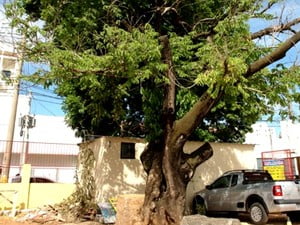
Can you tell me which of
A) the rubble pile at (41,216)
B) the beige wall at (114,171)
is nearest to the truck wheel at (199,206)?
the beige wall at (114,171)

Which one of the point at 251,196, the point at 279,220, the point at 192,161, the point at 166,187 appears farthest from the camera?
the point at 279,220

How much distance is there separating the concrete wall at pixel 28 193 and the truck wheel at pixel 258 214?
736 cm

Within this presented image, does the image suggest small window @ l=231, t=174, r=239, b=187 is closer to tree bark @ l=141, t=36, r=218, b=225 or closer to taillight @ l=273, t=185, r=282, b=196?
taillight @ l=273, t=185, r=282, b=196

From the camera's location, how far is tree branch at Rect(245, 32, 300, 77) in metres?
8.21

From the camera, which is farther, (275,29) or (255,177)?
(255,177)

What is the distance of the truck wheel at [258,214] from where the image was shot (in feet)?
36.1

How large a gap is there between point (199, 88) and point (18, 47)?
21.6 ft

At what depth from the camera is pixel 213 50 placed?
7996 millimetres

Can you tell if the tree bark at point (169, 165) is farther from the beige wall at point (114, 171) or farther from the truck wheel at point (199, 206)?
the truck wheel at point (199, 206)

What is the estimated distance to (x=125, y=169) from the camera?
1397 centimetres

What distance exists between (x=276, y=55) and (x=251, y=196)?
527cm

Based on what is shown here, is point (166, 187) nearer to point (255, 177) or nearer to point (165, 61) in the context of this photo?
point (165, 61)

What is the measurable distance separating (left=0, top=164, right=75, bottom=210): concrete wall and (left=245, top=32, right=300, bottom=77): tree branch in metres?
9.55

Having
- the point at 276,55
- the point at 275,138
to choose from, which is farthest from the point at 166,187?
the point at 275,138
